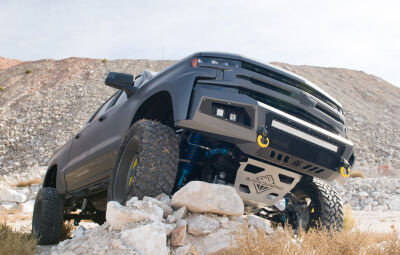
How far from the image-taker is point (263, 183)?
376 centimetres

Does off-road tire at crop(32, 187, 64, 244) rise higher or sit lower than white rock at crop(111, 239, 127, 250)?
lower

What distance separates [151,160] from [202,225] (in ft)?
2.33

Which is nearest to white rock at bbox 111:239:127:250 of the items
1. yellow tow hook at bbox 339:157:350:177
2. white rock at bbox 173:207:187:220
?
white rock at bbox 173:207:187:220

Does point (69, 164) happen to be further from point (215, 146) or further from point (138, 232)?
point (138, 232)

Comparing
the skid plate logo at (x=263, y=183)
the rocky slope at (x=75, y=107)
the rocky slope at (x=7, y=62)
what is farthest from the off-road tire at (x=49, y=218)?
the rocky slope at (x=7, y=62)

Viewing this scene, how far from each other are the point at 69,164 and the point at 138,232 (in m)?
3.14

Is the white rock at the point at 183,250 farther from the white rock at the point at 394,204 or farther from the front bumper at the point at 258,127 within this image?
the white rock at the point at 394,204

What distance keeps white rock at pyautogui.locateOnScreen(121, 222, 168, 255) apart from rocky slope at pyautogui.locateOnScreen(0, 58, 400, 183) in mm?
17810

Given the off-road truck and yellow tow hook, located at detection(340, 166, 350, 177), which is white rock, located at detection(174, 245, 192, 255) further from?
yellow tow hook, located at detection(340, 166, 350, 177)

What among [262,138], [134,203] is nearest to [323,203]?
[262,138]

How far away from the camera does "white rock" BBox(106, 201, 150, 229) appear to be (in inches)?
114

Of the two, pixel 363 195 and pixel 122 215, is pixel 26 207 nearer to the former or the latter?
pixel 363 195

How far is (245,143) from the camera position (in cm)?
335

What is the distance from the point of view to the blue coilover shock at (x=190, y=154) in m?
3.99
